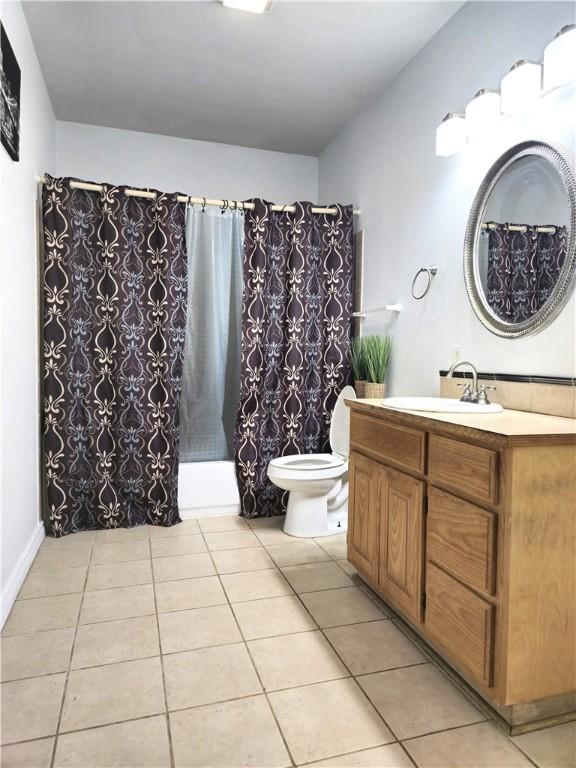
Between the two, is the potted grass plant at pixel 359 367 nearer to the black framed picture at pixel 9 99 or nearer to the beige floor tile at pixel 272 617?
the beige floor tile at pixel 272 617

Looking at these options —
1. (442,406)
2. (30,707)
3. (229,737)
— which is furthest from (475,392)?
(30,707)

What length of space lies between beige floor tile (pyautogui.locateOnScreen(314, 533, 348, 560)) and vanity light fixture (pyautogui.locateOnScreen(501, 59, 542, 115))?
2.08 meters

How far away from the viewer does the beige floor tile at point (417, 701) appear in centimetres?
142

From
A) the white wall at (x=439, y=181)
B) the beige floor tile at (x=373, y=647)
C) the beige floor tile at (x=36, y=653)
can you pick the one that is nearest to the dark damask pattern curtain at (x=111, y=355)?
the beige floor tile at (x=36, y=653)

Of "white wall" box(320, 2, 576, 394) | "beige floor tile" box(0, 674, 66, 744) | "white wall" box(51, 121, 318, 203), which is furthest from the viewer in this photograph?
"white wall" box(51, 121, 318, 203)

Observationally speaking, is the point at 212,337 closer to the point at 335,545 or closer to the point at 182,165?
the point at 182,165

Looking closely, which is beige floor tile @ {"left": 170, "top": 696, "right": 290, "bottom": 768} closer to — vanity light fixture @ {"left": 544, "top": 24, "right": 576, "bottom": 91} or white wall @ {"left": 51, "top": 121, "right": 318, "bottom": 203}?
vanity light fixture @ {"left": 544, "top": 24, "right": 576, "bottom": 91}

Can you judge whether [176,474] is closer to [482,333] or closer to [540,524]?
[482,333]

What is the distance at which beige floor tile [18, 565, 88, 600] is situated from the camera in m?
2.17

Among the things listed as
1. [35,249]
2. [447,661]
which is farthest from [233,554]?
[35,249]

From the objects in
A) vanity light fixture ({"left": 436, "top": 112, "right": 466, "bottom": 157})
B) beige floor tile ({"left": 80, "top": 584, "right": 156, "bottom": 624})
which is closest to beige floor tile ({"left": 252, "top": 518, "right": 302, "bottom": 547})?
beige floor tile ({"left": 80, "top": 584, "right": 156, "bottom": 624})

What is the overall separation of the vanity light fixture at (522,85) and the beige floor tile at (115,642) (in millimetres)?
2318

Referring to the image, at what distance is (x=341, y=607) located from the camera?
2.08m

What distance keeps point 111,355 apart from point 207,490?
39.8 inches
